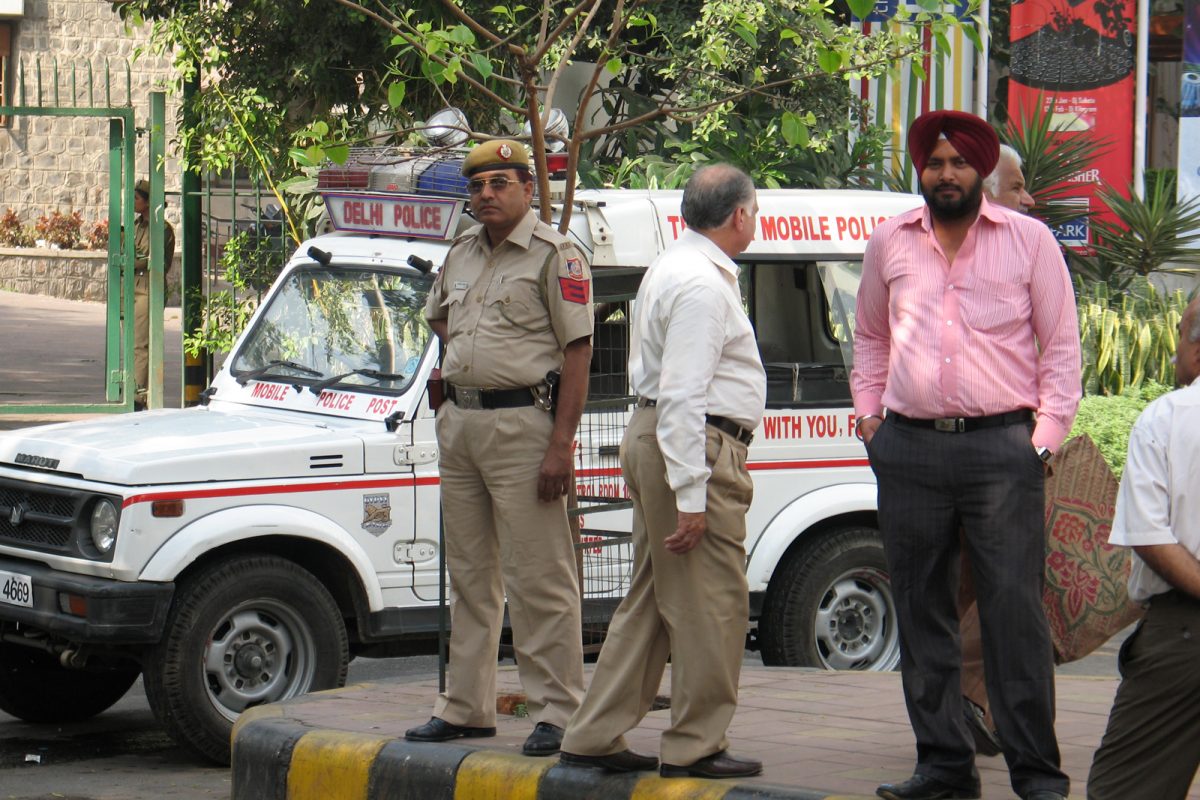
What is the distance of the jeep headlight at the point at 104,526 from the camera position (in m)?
6.68

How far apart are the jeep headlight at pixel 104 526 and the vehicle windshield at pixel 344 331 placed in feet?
3.81

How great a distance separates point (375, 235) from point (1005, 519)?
3.78 metres

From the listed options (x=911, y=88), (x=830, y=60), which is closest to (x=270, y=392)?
(x=830, y=60)

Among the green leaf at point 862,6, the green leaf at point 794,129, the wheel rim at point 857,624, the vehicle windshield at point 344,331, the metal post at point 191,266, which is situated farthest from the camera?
the metal post at point 191,266

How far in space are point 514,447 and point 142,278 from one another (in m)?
9.81

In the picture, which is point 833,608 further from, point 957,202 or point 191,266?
point 191,266

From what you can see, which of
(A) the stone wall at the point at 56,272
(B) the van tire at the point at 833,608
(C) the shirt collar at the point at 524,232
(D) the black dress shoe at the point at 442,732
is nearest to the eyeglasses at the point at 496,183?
(C) the shirt collar at the point at 524,232

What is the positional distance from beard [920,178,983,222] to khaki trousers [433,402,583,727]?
149cm

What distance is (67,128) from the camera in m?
25.9

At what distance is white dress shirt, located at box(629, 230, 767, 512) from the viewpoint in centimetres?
487

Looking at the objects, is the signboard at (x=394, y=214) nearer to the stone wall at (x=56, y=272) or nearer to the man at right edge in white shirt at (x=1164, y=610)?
the man at right edge in white shirt at (x=1164, y=610)

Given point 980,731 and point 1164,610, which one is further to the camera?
point 980,731

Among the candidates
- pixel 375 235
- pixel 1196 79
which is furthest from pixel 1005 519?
pixel 1196 79

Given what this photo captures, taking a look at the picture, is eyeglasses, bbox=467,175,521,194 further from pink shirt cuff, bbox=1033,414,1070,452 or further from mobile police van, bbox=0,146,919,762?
pink shirt cuff, bbox=1033,414,1070,452
